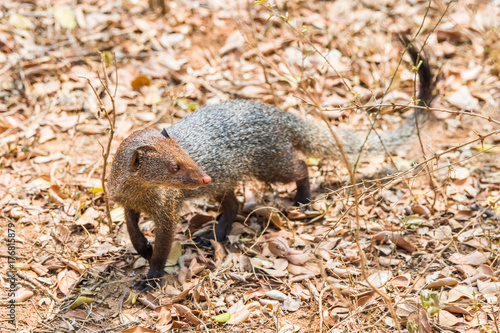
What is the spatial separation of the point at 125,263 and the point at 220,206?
2.96 ft

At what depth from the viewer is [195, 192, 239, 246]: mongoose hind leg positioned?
4398 mm

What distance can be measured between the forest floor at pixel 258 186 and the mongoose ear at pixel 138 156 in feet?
1.82

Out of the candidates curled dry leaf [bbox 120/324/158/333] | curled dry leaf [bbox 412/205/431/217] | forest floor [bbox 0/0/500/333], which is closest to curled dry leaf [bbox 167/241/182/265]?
forest floor [bbox 0/0/500/333]

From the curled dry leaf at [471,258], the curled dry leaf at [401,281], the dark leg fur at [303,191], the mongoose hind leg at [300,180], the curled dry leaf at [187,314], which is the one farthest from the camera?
the dark leg fur at [303,191]

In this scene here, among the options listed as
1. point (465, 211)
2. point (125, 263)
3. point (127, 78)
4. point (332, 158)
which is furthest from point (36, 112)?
point (465, 211)

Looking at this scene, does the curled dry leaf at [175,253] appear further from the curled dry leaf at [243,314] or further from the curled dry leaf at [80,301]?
the curled dry leaf at [243,314]

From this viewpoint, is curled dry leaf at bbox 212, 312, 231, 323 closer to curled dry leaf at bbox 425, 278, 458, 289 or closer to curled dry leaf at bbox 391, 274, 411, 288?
curled dry leaf at bbox 391, 274, 411, 288

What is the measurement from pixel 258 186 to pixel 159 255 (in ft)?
4.66

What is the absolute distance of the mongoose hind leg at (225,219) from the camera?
4.40 metres

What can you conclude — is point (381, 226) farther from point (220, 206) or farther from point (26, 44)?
point (26, 44)

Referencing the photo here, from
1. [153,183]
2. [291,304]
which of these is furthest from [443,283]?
[153,183]

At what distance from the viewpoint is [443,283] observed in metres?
3.55

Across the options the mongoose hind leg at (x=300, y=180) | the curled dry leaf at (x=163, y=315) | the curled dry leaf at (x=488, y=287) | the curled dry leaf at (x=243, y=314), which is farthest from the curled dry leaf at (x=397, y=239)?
the curled dry leaf at (x=163, y=315)

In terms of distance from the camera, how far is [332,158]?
188 inches
